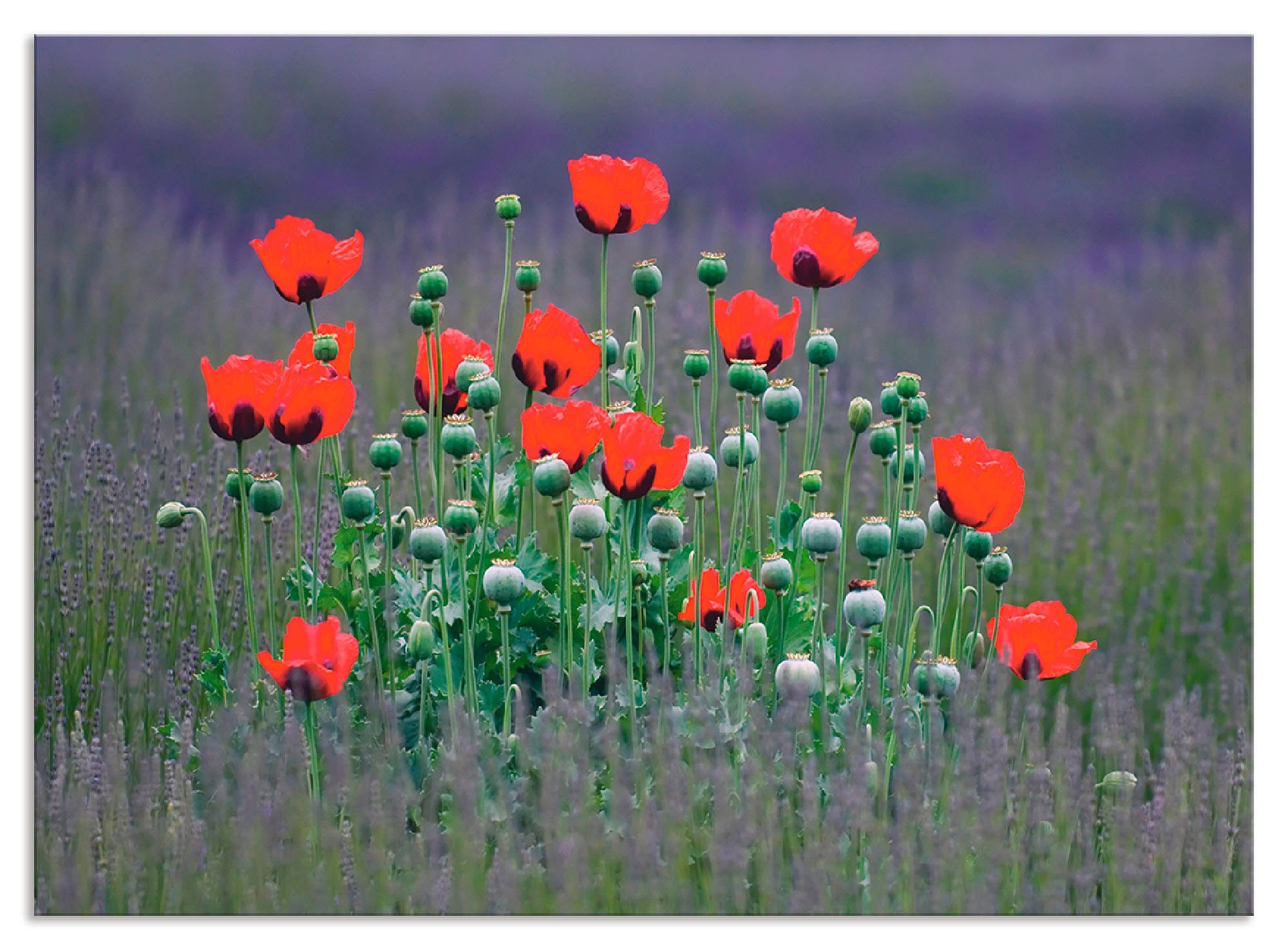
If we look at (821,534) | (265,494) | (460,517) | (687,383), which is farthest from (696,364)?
(687,383)

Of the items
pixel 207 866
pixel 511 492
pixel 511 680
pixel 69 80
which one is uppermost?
pixel 69 80

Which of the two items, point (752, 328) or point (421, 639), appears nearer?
point (421, 639)

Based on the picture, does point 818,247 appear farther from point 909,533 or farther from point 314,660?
point 314,660

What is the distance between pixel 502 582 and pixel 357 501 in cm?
29

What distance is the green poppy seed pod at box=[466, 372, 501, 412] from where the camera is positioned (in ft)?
7.66

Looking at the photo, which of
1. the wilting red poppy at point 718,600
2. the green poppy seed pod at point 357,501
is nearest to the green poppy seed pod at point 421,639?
the green poppy seed pod at point 357,501

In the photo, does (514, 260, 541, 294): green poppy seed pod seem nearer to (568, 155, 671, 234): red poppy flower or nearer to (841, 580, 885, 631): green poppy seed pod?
(568, 155, 671, 234): red poppy flower

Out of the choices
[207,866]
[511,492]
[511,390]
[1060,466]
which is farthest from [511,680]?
[1060,466]

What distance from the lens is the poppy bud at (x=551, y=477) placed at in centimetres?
222

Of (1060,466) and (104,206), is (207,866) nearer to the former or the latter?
(104,206)

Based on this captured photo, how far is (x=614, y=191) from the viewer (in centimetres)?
245

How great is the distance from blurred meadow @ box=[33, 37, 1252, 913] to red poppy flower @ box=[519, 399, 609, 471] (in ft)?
1.20
